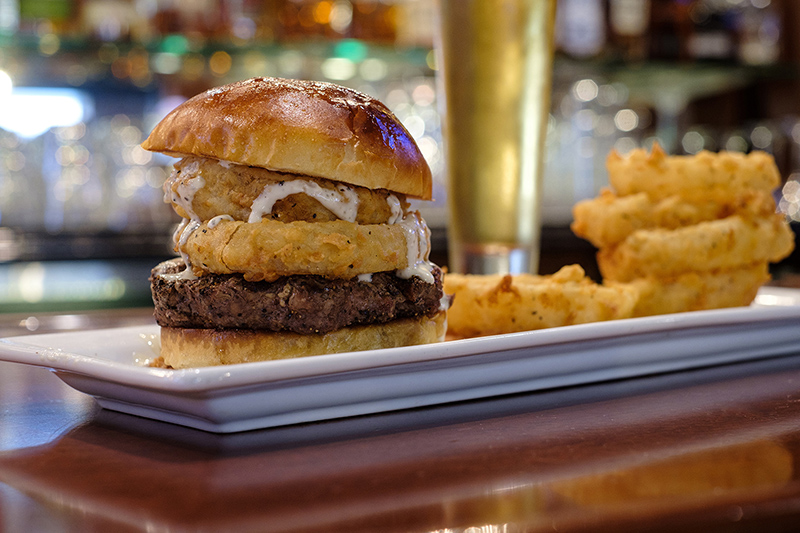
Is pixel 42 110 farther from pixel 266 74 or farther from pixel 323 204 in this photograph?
pixel 323 204

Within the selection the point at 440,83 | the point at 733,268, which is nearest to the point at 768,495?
the point at 733,268

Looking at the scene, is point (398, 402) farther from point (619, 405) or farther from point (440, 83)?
point (440, 83)

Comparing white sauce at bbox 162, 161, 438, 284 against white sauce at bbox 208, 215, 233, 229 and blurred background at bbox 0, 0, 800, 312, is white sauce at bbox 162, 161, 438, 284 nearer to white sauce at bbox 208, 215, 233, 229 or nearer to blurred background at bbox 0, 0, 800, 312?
white sauce at bbox 208, 215, 233, 229

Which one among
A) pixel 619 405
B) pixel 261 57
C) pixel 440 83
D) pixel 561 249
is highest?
pixel 261 57

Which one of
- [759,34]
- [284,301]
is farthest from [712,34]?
[284,301]

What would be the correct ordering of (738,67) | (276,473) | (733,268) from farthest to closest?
(738,67)
(733,268)
(276,473)

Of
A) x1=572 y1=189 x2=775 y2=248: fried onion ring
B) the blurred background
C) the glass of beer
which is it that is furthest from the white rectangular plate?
the blurred background
